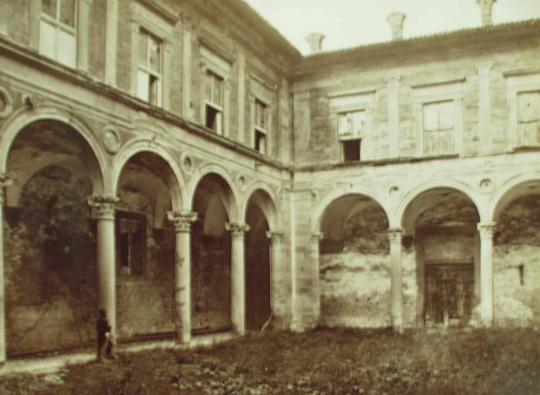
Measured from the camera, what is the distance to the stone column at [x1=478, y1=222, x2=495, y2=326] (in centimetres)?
1848

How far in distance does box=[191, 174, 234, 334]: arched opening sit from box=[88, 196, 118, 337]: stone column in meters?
6.17

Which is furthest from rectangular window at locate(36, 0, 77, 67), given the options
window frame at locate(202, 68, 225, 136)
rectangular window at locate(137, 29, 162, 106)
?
Result: window frame at locate(202, 68, 225, 136)

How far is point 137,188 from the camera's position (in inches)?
715

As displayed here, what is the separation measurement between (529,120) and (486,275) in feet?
14.7

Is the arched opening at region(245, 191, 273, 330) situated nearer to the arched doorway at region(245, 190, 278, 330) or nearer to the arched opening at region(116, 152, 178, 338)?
the arched doorway at region(245, 190, 278, 330)

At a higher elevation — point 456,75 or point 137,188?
point 456,75

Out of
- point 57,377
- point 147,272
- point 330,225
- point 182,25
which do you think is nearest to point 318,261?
point 330,225

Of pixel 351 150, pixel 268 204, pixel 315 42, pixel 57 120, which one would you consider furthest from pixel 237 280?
pixel 315 42

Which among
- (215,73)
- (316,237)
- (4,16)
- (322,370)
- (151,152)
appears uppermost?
(215,73)

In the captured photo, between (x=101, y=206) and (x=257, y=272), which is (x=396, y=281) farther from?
(x=101, y=206)

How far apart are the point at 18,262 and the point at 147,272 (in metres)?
4.34

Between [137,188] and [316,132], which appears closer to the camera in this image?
[137,188]

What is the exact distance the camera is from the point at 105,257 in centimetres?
1304

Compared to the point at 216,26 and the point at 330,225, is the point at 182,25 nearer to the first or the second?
the point at 216,26
